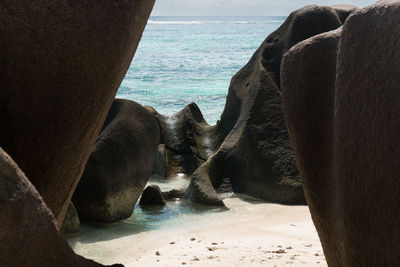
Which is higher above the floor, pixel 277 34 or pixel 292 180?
pixel 277 34

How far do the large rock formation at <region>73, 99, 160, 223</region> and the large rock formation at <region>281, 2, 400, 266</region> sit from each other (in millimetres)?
2774

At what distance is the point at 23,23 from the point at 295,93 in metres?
1.15

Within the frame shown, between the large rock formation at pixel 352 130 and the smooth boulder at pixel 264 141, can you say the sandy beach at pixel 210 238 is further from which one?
the large rock formation at pixel 352 130

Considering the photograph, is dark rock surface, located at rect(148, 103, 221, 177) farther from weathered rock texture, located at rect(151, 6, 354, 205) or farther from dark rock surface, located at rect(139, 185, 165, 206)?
dark rock surface, located at rect(139, 185, 165, 206)

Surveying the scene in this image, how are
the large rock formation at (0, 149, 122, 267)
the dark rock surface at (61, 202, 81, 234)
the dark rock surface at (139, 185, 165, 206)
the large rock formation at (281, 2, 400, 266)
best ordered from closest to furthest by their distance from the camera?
the large rock formation at (0, 149, 122, 267) → the large rock formation at (281, 2, 400, 266) → the dark rock surface at (61, 202, 81, 234) → the dark rock surface at (139, 185, 165, 206)

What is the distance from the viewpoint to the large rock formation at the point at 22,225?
71.4 inches

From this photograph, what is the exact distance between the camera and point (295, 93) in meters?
2.76

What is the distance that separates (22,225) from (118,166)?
11.6 feet

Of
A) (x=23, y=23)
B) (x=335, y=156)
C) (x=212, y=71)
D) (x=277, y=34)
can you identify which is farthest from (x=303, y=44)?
(x=212, y=71)

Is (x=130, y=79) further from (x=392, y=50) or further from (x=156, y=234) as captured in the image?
(x=392, y=50)

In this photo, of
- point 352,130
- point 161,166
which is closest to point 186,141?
point 161,166

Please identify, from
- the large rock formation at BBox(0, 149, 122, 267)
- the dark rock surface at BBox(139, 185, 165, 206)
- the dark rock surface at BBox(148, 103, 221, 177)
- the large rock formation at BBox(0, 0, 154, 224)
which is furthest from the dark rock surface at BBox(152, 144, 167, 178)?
the large rock formation at BBox(0, 149, 122, 267)

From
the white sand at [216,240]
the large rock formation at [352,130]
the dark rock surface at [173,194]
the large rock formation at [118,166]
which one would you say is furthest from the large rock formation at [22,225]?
the dark rock surface at [173,194]

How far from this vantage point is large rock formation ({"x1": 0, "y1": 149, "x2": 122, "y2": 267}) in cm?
181
